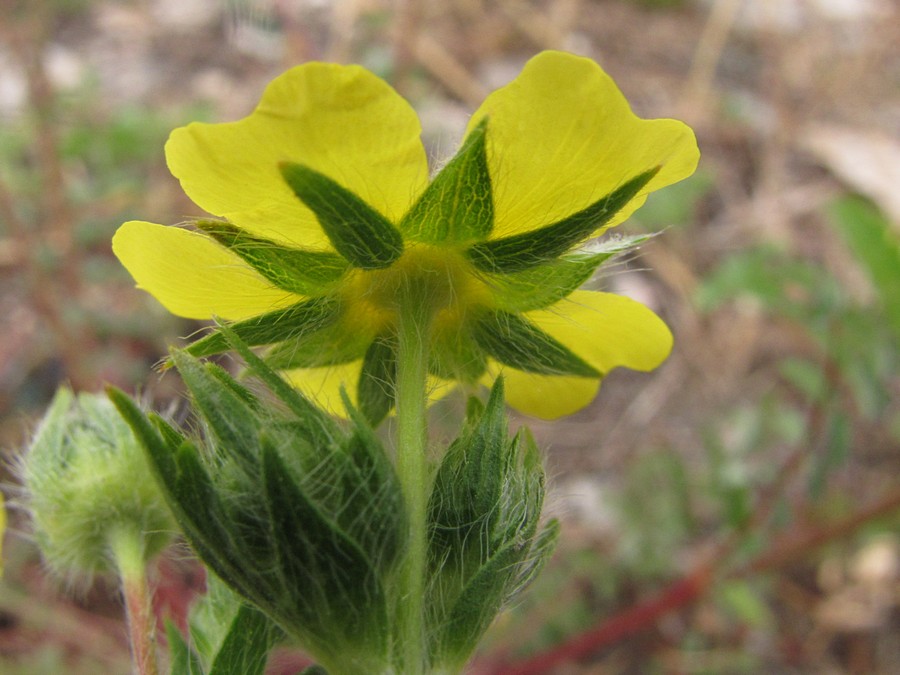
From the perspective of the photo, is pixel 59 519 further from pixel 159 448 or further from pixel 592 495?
pixel 592 495

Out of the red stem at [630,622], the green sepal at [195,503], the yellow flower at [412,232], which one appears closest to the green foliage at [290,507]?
the green sepal at [195,503]

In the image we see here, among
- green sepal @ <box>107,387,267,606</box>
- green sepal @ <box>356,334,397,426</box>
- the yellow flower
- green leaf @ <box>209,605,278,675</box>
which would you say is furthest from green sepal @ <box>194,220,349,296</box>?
green leaf @ <box>209,605,278,675</box>

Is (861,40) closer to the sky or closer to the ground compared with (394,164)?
closer to the ground

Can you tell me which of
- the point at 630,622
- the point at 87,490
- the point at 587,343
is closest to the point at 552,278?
the point at 587,343

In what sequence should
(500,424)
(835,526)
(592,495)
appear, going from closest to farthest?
1. (500,424)
2. (835,526)
3. (592,495)

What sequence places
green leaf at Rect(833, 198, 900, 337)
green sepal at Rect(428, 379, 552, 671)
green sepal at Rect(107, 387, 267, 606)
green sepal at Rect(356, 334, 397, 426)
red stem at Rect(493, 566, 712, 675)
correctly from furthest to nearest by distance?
red stem at Rect(493, 566, 712, 675), green leaf at Rect(833, 198, 900, 337), green sepal at Rect(356, 334, 397, 426), green sepal at Rect(428, 379, 552, 671), green sepal at Rect(107, 387, 267, 606)

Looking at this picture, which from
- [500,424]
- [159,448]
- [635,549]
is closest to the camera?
[159,448]

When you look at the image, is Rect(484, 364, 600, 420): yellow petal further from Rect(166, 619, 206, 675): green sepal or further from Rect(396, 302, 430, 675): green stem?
Rect(166, 619, 206, 675): green sepal

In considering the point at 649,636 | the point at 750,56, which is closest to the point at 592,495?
the point at 649,636
